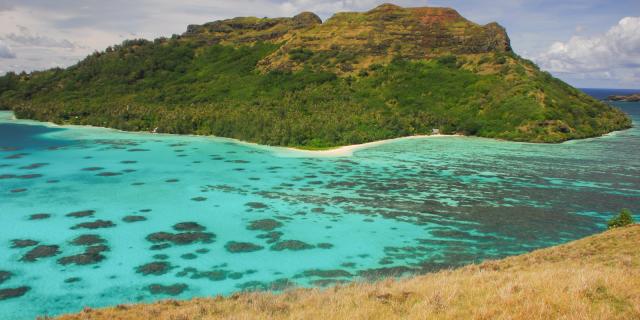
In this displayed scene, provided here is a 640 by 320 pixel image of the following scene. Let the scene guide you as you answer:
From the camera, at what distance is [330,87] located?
378 ft

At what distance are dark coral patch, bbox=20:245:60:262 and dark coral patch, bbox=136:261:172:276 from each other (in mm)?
5979

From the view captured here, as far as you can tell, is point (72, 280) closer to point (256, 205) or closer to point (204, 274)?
point (204, 274)

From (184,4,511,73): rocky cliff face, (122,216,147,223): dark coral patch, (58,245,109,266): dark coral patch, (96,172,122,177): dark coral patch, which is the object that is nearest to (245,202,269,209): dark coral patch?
(122,216,147,223): dark coral patch

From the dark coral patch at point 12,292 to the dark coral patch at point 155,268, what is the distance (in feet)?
17.1

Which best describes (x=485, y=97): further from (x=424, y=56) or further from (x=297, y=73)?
(x=297, y=73)

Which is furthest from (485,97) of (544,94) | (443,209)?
(443,209)

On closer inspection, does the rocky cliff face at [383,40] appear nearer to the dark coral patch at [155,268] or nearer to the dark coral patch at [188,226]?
the dark coral patch at [188,226]

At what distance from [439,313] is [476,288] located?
2713mm

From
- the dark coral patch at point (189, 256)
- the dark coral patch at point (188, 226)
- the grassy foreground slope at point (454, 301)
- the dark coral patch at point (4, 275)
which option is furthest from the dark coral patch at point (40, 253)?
the grassy foreground slope at point (454, 301)

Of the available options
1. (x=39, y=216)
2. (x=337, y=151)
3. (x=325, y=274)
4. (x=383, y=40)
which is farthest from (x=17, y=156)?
(x=383, y=40)

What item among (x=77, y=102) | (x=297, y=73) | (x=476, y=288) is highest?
(x=297, y=73)

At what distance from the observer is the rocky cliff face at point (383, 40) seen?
422ft

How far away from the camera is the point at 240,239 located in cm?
3003

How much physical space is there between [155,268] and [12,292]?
656cm
